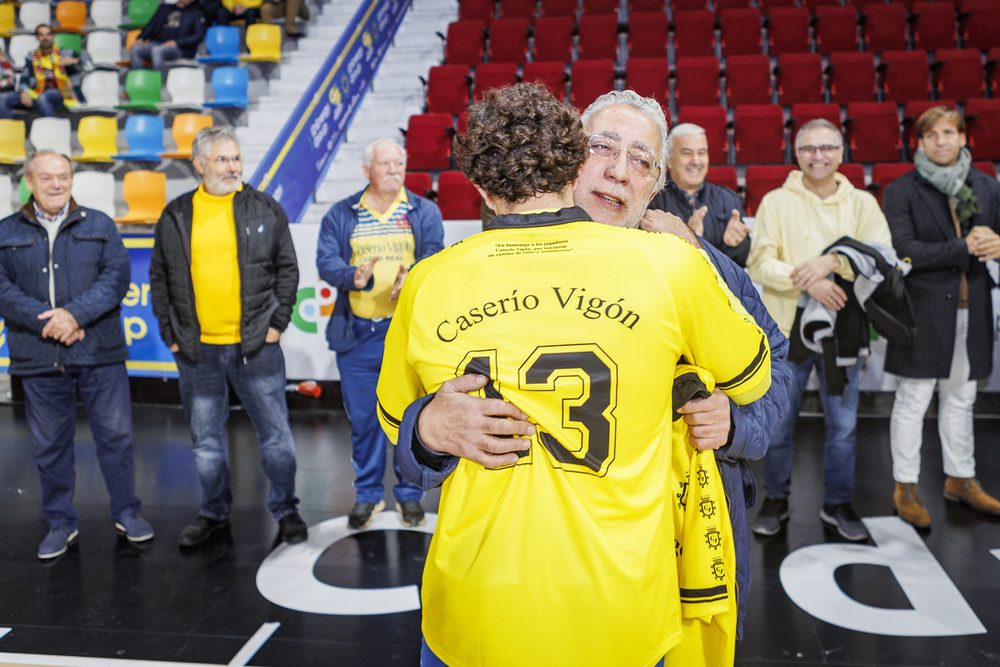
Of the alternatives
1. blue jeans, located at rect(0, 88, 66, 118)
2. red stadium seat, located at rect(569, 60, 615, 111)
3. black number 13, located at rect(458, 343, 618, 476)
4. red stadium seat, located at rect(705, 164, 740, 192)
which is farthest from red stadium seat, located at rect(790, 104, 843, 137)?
blue jeans, located at rect(0, 88, 66, 118)

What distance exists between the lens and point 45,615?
272cm

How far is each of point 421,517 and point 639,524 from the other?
244 centimetres

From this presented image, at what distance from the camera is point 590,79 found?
6891mm

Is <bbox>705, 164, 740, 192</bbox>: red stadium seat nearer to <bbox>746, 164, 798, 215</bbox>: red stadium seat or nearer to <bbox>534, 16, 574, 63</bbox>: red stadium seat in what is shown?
<bbox>746, 164, 798, 215</bbox>: red stadium seat

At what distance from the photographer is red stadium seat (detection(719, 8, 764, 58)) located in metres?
7.45

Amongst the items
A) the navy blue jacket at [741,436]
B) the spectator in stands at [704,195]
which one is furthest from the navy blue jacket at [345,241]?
the navy blue jacket at [741,436]

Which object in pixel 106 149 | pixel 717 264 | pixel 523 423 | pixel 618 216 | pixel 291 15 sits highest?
pixel 291 15

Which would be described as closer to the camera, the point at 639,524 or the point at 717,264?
the point at 639,524

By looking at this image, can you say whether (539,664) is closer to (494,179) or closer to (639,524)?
(639,524)

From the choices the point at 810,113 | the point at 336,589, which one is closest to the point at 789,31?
the point at 810,113

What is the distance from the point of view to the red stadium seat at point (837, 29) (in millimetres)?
7273

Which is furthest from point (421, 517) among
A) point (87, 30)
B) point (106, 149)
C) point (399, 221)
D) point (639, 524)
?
point (87, 30)

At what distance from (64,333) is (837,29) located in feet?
23.5

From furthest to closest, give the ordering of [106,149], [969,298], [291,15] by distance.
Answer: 1. [291,15]
2. [106,149]
3. [969,298]
